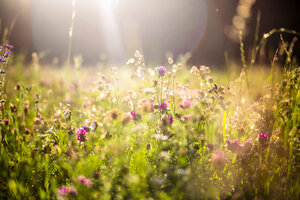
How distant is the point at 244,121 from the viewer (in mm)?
1512

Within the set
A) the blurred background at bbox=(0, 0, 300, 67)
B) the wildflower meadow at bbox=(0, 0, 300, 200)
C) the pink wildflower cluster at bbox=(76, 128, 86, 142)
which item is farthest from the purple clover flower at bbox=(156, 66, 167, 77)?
the blurred background at bbox=(0, 0, 300, 67)

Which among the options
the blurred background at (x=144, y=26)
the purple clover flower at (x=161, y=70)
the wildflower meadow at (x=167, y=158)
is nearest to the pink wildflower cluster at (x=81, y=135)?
the wildflower meadow at (x=167, y=158)

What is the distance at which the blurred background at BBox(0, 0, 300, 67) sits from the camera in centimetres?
798

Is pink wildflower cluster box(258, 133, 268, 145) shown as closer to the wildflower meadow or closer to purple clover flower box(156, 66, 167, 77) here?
the wildflower meadow

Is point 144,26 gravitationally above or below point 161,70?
above

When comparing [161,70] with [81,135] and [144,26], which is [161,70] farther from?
[144,26]

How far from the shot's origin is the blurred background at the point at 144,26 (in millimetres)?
7984

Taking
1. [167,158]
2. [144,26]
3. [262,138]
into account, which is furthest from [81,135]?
[144,26]

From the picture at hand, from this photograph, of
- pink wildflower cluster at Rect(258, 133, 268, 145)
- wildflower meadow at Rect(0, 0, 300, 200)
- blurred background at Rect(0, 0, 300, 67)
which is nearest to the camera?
wildflower meadow at Rect(0, 0, 300, 200)

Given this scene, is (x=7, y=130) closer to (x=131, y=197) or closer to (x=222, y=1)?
(x=131, y=197)

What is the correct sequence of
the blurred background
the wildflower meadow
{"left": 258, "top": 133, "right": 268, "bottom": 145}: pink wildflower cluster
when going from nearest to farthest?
the wildflower meadow
{"left": 258, "top": 133, "right": 268, "bottom": 145}: pink wildflower cluster
the blurred background

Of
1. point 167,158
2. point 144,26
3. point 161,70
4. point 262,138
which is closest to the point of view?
point 167,158

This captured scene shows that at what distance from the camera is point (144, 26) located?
11.9 m

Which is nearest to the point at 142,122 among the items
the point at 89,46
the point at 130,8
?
the point at 130,8
